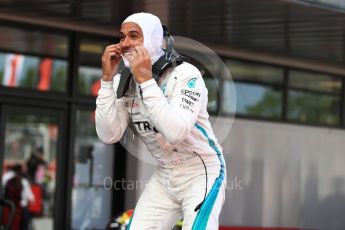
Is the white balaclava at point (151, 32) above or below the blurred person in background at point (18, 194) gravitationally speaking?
above

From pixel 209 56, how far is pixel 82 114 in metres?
2.16

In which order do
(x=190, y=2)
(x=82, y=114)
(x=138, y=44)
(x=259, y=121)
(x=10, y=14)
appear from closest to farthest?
(x=138, y=44) < (x=190, y=2) < (x=10, y=14) < (x=82, y=114) < (x=259, y=121)

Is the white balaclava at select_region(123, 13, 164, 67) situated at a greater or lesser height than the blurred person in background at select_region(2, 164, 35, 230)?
greater

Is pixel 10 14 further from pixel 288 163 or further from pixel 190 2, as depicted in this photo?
pixel 288 163

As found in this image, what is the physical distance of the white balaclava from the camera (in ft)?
13.3

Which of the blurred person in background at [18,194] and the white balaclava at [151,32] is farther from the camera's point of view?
the blurred person in background at [18,194]

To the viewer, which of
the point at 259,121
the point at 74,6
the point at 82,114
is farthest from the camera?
the point at 259,121

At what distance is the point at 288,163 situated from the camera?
1330 cm

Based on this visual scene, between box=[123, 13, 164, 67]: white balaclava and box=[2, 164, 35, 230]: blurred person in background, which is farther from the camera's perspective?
box=[2, 164, 35, 230]: blurred person in background

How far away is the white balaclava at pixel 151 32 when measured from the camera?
405cm

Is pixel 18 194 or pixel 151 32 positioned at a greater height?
pixel 151 32

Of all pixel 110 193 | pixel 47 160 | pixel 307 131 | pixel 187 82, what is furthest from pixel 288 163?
pixel 187 82

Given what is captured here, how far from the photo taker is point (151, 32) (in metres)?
4.08

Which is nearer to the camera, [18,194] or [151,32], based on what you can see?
[151,32]
